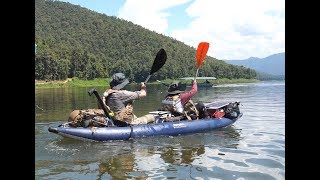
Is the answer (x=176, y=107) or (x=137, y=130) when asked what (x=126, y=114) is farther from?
(x=176, y=107)

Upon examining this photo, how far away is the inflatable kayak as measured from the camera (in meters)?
10.8

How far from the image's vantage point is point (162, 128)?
11953mm

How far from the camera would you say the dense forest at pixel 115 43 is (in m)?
125

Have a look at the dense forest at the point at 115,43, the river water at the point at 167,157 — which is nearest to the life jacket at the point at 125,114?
the river water at the point at 167,157

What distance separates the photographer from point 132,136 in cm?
1137

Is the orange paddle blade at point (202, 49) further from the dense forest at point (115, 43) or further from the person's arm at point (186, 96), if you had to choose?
the dense forest at point (115, 43)

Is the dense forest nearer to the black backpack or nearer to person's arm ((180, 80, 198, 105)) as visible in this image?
the black backpack

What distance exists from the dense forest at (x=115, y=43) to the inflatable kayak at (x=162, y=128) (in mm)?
87544

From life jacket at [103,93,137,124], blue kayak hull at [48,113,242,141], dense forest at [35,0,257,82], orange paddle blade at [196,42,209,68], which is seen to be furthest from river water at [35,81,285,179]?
dense forest at [35,0,257,82]

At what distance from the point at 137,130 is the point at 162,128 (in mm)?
888

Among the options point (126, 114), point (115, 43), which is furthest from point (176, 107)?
point (115, 43)
